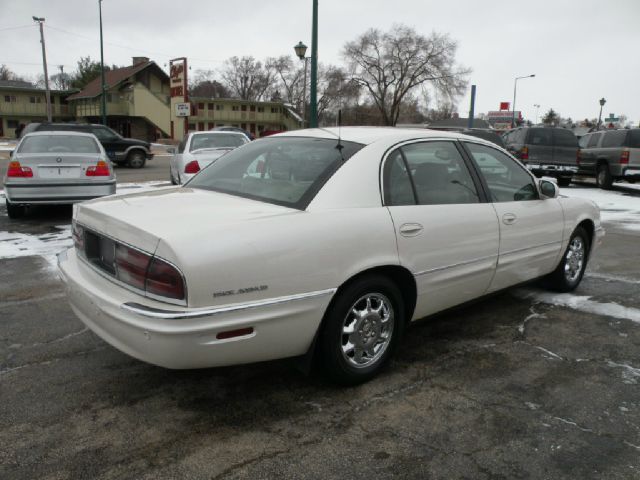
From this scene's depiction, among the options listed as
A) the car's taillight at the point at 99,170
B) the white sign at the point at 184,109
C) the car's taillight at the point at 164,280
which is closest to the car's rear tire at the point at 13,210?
the car's taillight at the point at 99,170

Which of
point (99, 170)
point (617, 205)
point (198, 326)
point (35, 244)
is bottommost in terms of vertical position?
point (35, 244)

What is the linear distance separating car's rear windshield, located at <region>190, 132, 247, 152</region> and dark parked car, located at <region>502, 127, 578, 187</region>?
872cm

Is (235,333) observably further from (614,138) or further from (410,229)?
(614,138)

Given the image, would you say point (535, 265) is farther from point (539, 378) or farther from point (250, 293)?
point (250, 293)

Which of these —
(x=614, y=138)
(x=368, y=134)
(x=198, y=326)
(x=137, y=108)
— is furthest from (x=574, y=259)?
(x=137, y=108)

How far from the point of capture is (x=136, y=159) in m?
20.2

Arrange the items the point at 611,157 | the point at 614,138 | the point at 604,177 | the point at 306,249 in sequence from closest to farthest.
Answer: the point at 306,249 < the point at 611,157 < the point at 614,138 < the point at 604,177

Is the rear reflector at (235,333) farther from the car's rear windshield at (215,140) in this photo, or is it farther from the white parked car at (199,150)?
the car's rear windshield at (215,140)

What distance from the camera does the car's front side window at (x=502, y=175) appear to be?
4062 mm

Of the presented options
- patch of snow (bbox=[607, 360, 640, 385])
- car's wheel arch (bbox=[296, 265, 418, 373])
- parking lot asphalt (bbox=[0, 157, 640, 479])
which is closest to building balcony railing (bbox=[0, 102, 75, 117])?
parking lot asphalt (bbox=[0, 157, 640, 479])

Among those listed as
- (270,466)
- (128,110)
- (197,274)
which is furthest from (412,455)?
(128,110)

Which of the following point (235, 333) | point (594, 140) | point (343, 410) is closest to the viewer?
point (235, 333)

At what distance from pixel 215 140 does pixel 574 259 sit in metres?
8.27

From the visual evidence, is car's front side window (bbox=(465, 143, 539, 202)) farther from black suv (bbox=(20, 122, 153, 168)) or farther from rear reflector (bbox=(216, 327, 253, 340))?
black suv (bbox=(20, 122, 153, 168))
